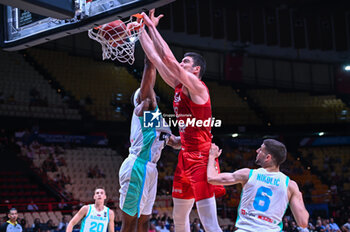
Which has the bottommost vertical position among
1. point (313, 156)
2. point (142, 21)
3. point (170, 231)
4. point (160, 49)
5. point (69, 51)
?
point (170, 231)

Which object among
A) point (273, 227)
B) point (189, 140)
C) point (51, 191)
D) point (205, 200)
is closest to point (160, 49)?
point (189, 140)

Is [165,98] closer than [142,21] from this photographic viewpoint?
No

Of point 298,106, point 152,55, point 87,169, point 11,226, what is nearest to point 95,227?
point 11,226

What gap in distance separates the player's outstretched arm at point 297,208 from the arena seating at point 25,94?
43.9ft

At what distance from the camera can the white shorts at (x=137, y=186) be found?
4.67 metres

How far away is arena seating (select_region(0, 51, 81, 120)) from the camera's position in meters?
15.9

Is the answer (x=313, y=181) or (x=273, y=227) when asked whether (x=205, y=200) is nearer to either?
(x=273, y=227)

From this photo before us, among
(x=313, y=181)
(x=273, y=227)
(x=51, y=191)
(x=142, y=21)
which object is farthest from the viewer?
(x=313, y=181)

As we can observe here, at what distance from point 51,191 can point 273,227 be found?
11958 millimetres

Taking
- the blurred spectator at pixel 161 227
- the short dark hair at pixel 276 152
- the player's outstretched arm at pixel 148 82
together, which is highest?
the player's outstretched arm at pixel 148 82

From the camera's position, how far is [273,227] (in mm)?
3814

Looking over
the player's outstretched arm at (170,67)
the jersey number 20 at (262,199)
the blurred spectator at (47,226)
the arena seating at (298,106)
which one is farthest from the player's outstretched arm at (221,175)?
the arena seating at (298,106)

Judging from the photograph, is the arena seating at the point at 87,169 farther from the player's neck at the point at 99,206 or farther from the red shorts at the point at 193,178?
the red shorts at the point at 193,178

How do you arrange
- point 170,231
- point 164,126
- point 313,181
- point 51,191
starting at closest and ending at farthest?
point 164,126 → point 170,231 → point 51,191 → point 313,181
